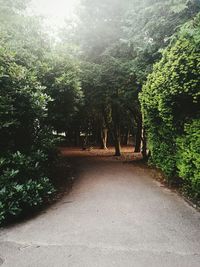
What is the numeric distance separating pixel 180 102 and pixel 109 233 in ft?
14.9

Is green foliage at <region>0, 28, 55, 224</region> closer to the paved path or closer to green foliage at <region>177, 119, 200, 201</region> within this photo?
the paved path

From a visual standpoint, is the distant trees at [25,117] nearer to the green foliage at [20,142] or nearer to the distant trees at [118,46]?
the green foliage at [20,142]

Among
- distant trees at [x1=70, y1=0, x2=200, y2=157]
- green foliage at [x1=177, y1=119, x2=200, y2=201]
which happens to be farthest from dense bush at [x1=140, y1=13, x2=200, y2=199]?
distant trees at [x1=70, y1=0, x2=200, y2=157]

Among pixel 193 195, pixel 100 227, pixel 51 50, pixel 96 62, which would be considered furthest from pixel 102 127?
pixel 100 227

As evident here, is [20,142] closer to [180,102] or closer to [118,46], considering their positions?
[180,102]

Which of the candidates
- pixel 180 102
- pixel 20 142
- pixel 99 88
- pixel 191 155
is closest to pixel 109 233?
pixel 191 155

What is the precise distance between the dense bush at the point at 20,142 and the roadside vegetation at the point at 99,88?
3 centimetres

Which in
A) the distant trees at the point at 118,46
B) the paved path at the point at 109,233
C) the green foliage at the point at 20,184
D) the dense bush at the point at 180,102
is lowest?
the paved path at the point at 109,233

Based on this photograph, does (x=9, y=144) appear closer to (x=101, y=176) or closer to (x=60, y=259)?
(x=60, y=259)

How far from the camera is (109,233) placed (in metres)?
7.17

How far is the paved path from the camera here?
589 centimetres

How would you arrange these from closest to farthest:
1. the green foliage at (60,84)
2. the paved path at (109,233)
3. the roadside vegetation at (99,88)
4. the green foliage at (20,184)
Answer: the paved path at (109,233) < the green foliage at (20,184) < the roadside vegetation at (99,88) < the green foliage at (60,84)

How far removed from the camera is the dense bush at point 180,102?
8305 millimetres

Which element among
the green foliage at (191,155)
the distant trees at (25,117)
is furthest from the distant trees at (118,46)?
the green foliage at (191,155)
